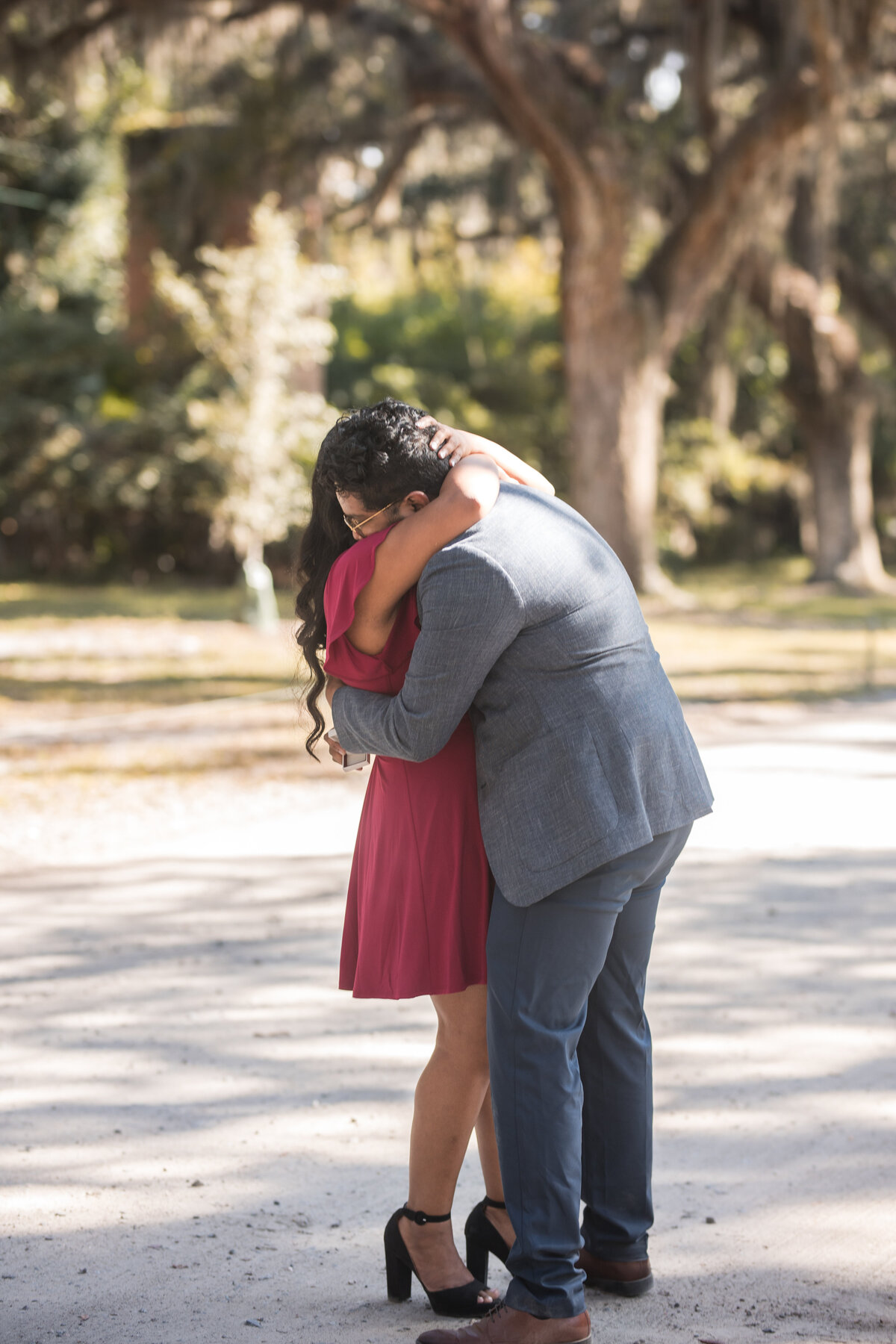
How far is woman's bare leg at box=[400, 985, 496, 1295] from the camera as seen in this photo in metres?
2.64

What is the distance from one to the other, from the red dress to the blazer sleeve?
5.6 inches

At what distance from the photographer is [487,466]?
2523mm

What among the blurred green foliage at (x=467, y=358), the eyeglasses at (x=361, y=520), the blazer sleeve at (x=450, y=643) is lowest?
the blazer sleeve at (x=450, y=643)

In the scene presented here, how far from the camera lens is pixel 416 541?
2.42m

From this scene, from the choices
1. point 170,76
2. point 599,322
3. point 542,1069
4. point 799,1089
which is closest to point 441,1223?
point 542,1069

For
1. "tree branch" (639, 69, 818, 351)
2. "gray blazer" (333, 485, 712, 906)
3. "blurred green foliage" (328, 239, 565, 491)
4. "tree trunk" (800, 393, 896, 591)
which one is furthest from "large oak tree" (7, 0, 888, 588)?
"gray blazer" (333, 485, 712, 906)

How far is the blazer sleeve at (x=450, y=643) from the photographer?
2.34 meters

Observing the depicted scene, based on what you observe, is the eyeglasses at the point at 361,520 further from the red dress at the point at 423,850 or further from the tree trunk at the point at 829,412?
the tree trunk at the point at 829,412

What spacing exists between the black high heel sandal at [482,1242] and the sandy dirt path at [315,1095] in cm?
12

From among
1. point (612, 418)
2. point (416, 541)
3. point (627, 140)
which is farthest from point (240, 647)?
point (416, 541)

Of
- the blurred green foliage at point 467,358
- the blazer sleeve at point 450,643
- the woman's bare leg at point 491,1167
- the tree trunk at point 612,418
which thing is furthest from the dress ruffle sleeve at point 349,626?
the blurred green foliage at point 467,358

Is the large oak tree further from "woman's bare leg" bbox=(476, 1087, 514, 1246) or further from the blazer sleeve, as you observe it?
"woman's bare leg" bbox=(476, 1087, 514, 1246)

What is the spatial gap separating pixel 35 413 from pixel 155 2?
948cm

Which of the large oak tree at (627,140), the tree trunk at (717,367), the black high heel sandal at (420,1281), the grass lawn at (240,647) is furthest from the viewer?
the tree trunk at (717,367)
